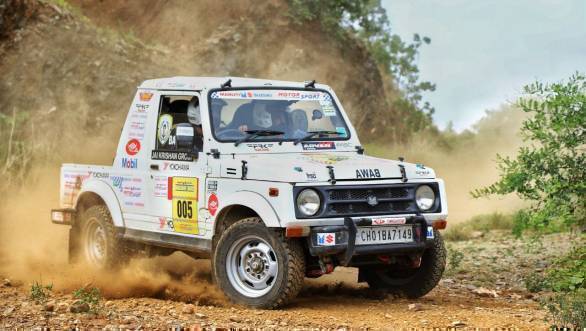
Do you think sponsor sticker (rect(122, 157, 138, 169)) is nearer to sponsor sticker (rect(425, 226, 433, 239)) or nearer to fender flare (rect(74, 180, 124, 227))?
fender flare (rect(74, 180, 124, 227))

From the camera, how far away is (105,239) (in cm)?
1054

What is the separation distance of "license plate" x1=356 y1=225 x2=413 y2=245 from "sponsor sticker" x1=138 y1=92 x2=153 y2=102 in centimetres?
301

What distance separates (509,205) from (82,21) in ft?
32.9

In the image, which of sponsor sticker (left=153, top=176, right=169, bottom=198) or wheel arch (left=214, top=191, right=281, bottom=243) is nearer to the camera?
wheel arch (left=214, top=191, right=281, bottom=243)

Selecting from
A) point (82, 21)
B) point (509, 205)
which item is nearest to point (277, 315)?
point (509, 205)

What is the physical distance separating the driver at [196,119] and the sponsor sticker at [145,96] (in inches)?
23.3

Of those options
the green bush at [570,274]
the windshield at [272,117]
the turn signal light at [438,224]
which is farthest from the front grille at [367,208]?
the green bush at [570,274]

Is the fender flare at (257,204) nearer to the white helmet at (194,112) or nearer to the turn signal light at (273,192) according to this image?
the turn signal light at (273,192)

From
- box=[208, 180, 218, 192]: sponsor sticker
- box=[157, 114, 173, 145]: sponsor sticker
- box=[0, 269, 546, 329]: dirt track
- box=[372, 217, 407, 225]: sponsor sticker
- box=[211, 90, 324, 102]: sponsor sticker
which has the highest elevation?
box=[211, 90, 324, 102]: sponsor sticker

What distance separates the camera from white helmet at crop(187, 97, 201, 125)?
31.9ft

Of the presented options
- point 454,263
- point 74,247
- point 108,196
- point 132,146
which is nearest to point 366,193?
point 132,146

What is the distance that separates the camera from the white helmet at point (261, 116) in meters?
9.68

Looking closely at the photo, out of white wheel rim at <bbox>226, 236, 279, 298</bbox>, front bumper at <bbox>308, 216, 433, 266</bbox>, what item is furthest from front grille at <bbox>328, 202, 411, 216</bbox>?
white wheel rim at <bbox>226, 236, 279, 298</bbox>

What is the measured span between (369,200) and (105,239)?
3.26m
